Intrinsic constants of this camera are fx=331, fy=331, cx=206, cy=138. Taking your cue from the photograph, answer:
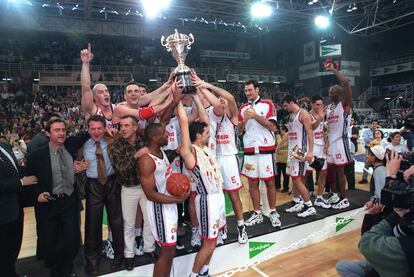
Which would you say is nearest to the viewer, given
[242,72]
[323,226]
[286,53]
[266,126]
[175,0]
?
[266,126]

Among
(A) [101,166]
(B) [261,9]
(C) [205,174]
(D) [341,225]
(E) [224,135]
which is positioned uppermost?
(B) [261,9]

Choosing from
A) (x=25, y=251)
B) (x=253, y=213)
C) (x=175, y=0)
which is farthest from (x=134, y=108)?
(x=175, y=0)

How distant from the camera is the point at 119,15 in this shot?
19047mm

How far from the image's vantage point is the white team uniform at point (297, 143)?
4668mm

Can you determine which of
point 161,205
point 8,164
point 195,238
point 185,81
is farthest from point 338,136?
point 8,164

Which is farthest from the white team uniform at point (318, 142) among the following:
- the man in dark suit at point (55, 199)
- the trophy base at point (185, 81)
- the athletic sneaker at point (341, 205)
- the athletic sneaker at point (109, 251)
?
the man in dark suit at point (55, 199)

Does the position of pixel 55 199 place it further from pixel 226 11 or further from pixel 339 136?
pixel 226 11

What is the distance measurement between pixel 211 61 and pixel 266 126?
2089cm

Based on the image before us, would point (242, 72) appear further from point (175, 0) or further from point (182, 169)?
point (182, 169)

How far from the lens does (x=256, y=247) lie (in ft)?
13.5

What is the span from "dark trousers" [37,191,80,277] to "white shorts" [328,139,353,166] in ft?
12.5

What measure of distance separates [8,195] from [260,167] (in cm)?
284

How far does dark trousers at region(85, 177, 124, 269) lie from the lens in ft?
10.9

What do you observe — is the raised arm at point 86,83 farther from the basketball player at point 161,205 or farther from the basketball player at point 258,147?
the basketball player at point 258,147
